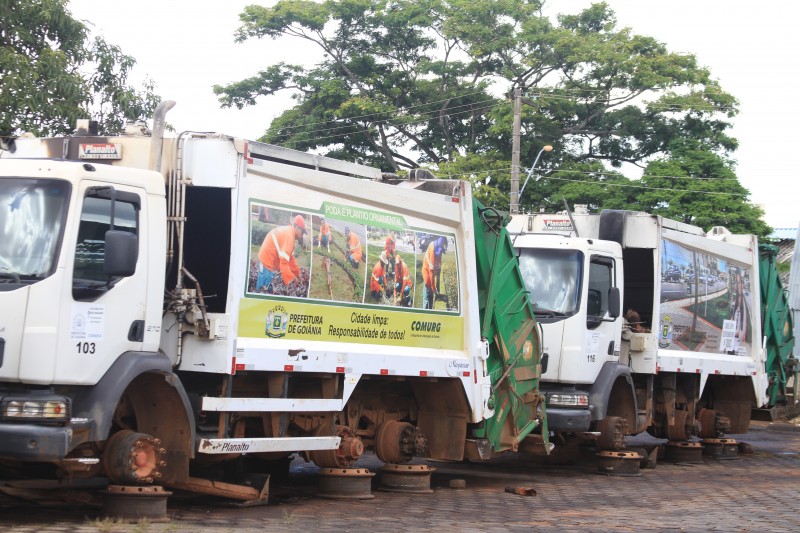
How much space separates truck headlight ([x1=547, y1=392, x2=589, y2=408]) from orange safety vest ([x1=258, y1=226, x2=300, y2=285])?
489 cm

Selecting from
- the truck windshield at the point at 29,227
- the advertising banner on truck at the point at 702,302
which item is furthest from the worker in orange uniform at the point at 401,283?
the advertising banner on truck at the point at 702,302

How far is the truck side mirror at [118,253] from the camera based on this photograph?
26.9 ft

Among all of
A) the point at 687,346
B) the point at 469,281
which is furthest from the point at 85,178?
the point at 687,346

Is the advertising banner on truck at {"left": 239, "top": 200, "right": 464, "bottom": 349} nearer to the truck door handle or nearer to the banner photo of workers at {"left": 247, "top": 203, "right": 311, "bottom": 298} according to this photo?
the banner photo of workers at {"left": 247, "top": 203, "right": 311, "bottom": 298}

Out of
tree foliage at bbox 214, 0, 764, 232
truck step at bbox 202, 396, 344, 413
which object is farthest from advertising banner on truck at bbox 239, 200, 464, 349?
tree foliage at bbox 214, 0, 764, 232

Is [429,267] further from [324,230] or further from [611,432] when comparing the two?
[611,432]

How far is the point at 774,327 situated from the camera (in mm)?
19938

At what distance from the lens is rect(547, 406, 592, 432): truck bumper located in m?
13.7

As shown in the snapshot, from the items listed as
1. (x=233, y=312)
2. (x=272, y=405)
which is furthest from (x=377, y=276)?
(x=233, y=312)

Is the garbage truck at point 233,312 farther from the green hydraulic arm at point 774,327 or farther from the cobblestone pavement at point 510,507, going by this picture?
the green hydraulic arm at point 774,327

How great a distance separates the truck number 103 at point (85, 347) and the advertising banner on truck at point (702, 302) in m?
9.23

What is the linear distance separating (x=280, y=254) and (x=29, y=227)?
2271mm

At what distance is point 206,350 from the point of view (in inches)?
369

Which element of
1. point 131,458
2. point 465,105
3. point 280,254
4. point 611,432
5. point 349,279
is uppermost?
point 465,105
